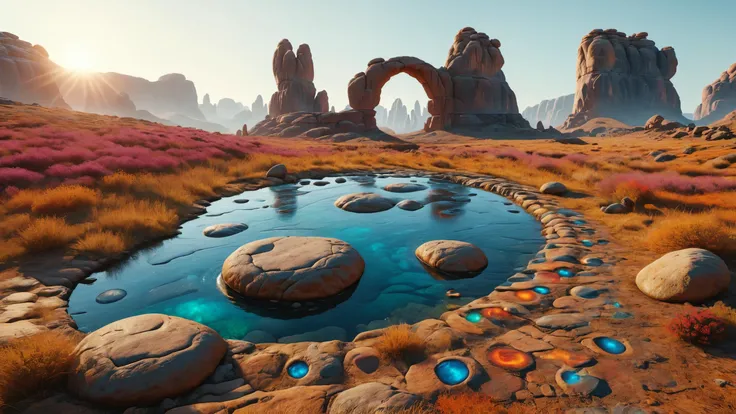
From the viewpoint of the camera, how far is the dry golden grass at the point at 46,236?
17.2 ft

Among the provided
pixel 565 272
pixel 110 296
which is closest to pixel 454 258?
pixel 565 272

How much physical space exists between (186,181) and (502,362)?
34.2 ft

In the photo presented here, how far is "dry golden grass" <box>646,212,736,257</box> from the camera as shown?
15.3 ft

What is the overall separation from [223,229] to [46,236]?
2691mm

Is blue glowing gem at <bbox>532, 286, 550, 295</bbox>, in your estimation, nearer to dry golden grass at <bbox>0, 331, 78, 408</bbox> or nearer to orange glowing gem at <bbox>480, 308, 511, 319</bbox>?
orange glowing gem at <bbox>480, 308, 511, 319</bbox>

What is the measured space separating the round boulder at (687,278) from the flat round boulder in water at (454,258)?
2029 mm

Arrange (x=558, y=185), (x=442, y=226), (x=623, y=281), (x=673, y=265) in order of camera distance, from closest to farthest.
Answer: (x=673, y=265) < (x=623, y=281) < (x=442, y=226) < (x=558, y=185)

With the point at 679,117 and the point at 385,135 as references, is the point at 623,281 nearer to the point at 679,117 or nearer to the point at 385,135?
the point at 385,135

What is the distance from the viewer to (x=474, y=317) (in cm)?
373

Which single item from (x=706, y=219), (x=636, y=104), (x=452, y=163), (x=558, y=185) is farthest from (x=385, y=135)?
(x=636, y=104)

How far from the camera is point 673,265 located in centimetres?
395

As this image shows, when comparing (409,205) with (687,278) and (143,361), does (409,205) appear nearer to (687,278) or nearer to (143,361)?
(687,278)

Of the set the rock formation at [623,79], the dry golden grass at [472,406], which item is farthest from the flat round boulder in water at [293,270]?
the rock formation at [623,79]

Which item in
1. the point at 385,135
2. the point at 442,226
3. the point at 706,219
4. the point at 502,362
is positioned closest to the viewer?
the point at 502,362
